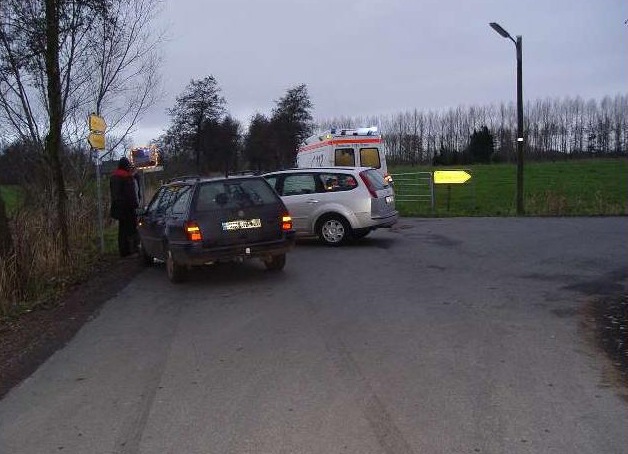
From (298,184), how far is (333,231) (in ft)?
4.22

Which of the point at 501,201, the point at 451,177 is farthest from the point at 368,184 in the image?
the point at 501,201

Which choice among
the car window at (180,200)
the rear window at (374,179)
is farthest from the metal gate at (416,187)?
the car window at (180,200)

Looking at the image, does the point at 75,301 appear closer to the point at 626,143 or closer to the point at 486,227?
the point at 486,227

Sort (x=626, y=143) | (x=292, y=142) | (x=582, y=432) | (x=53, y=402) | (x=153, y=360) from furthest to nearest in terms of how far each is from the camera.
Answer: (x=626, y=143)
(x=292, y=142)
(x=153, y=360)
(x=53, y=402)
(x=582, y=432)

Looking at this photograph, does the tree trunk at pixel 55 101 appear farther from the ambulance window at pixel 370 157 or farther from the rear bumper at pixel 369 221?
the ambulance window at pixel 370 157

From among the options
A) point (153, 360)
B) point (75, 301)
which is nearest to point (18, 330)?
point (75, 301)

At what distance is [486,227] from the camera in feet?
55.7

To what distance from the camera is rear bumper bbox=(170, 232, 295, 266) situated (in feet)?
31.1

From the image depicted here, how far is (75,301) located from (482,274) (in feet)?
19.3

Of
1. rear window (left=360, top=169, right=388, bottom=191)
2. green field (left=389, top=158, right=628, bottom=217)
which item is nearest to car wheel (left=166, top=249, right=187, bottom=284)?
rear window (left=360, top=169, right=388, bottom=191)

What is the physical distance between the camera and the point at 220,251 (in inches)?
378

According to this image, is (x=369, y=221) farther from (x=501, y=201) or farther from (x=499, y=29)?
(x=501, y=201)

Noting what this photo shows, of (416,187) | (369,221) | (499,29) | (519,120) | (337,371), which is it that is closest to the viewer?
(337,371)

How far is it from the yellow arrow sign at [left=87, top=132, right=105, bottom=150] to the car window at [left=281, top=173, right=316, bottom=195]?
381 cm
